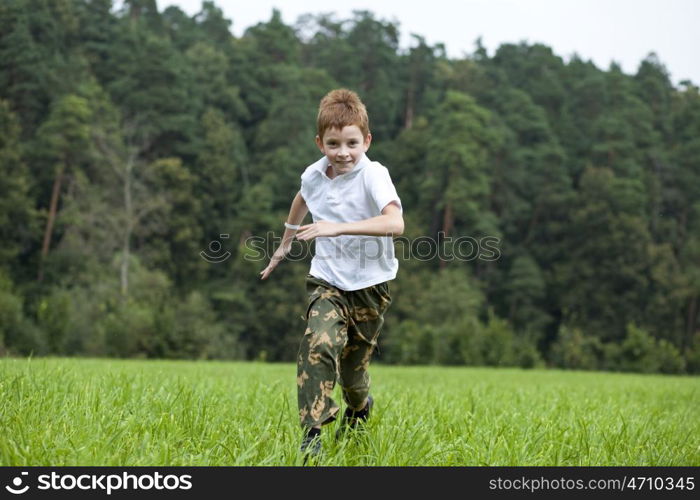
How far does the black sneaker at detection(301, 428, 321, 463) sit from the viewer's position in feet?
11.7

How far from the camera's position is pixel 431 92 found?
6362cm

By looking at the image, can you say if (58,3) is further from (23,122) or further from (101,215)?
(101,215)

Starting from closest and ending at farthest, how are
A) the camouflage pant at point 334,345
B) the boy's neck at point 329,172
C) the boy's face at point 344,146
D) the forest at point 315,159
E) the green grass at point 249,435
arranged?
the green grass at point 249,435 < the camouflage pant at point 334,345 < the boy's face at point 344,146 < the boy's neck at point 329,172 < the forest at point 315,159

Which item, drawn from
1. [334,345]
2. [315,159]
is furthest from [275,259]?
[315,159]

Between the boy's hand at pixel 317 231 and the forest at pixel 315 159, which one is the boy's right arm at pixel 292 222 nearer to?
the boy's hand at pixel 317 231

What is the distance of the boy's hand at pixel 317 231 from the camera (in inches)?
140

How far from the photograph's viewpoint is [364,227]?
3.74m

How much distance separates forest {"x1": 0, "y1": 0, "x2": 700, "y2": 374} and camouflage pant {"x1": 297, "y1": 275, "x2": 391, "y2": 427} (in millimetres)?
27665

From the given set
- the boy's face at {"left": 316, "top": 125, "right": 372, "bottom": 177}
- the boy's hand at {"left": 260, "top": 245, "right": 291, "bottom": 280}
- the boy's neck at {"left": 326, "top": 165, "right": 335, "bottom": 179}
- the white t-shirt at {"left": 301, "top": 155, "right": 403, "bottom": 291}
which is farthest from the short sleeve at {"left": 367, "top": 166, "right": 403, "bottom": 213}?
the boy's hand at {"left": 260, "top": 245, "right": 291, "bottom": 280}

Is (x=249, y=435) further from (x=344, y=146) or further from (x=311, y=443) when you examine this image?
(x=344, y=146)
